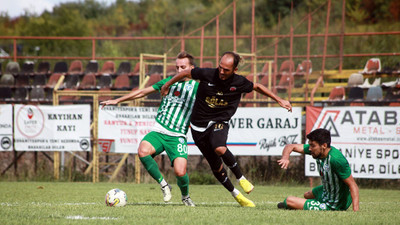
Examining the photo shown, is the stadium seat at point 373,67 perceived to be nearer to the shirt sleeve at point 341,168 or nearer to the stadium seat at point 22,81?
the stadium seat at point 22,81

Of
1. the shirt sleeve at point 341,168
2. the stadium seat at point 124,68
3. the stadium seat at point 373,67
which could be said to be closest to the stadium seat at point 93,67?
the stadium seat at point 124,68

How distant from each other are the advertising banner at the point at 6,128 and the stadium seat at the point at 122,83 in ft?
21.5

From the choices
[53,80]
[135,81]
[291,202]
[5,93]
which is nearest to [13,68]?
[53,80]

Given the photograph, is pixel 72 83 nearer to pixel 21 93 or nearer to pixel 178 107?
pixel 21 93

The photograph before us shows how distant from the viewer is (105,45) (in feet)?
137

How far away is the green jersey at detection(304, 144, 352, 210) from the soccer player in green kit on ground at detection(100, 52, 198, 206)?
1736 mm

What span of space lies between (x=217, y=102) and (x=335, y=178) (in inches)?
69.7

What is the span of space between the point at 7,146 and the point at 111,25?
155 feet

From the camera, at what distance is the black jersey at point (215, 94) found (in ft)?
23.2

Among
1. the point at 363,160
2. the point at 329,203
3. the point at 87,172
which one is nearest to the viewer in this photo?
the point at 329,203

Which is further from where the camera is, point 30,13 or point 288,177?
point 30,13

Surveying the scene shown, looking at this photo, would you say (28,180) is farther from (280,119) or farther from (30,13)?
(30,13)

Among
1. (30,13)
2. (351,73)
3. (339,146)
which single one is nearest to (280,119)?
(339,146)

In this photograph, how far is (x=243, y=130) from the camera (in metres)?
13.2
